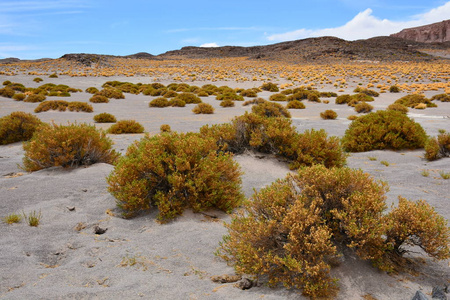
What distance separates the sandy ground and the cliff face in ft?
504

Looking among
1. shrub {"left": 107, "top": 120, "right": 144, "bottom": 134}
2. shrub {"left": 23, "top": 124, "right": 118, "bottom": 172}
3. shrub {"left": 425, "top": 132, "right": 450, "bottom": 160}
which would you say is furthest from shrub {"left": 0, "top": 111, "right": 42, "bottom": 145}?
shrub {"left": 425, "top": 132, "right": 450, "bottom": 160}

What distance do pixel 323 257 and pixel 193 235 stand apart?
67.4 inches

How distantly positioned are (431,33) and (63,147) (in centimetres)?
16515

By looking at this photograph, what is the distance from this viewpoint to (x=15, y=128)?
9656 millimetres

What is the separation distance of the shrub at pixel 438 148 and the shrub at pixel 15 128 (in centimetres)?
1114

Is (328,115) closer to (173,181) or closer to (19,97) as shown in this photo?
(173,181)

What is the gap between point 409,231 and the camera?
2.80 meters

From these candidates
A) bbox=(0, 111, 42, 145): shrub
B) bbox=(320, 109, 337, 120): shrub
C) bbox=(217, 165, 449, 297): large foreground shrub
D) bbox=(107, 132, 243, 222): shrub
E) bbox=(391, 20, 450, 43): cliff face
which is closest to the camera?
bbox=(217, 165, 449, 297): large foreground shrub

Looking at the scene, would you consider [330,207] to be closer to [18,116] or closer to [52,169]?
[52,169]

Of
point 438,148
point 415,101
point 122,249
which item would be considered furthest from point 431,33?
point 122,249

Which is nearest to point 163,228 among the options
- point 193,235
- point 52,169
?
point 193,235

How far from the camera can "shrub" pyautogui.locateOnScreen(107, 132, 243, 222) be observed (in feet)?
14.5

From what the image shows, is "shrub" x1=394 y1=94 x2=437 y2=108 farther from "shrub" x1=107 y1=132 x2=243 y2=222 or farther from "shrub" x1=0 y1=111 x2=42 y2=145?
"shrub" x1=0 y1=111 x2=42 y2=145

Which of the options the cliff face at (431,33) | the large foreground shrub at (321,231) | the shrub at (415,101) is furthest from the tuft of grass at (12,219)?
the cliff face at (431,33)
